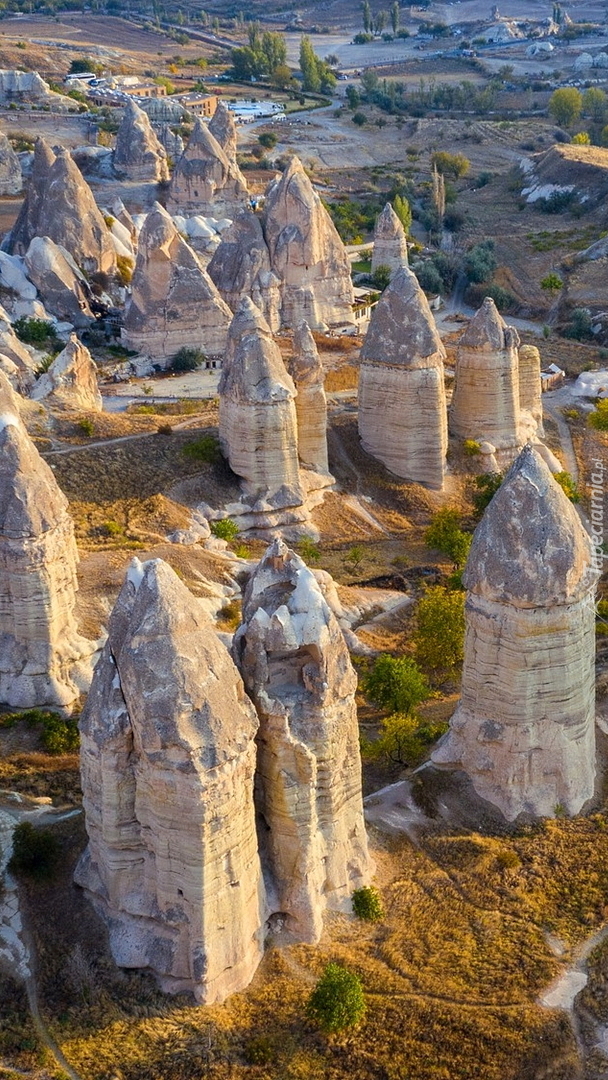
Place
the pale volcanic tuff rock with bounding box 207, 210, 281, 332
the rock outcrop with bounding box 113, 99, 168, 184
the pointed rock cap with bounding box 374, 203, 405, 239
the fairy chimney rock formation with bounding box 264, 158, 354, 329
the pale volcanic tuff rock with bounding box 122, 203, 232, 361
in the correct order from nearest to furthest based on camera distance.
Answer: the pale volcanic tuff rock with bounding box 122, 203, 232, 361, the pale volcanic tuff rock with bounding box 207, 210, 281, 332, the fairy chimney rock formation with bounding box 264, 158, 354, 329, the pointed rock cap with bounding box 374, 203, 405, 239, the rock outcrop with bounding box 113, 99, 168, 184

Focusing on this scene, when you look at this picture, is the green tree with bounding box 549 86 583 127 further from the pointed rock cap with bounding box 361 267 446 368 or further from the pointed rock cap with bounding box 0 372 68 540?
the pointed rock cap with bounding box 0 372 68 540

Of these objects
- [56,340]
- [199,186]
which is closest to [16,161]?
[199,186]

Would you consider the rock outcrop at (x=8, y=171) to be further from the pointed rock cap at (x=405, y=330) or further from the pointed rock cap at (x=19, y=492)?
the pointed rock cap at (x=19, y=492)

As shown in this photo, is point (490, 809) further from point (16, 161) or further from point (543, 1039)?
point (16, 161)

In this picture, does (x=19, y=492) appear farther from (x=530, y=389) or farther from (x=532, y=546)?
(x=530, y=389)

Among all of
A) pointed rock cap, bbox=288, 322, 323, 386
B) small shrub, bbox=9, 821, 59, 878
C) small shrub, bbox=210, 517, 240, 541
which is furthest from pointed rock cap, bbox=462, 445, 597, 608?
pointed rock cap, bbox=288, 322, 323, 386

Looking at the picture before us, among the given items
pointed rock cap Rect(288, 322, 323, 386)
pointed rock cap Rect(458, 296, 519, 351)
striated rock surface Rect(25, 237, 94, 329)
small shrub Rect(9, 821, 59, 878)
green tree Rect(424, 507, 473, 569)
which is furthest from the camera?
striated rock surface Rect(25, 237, 94, 329)
